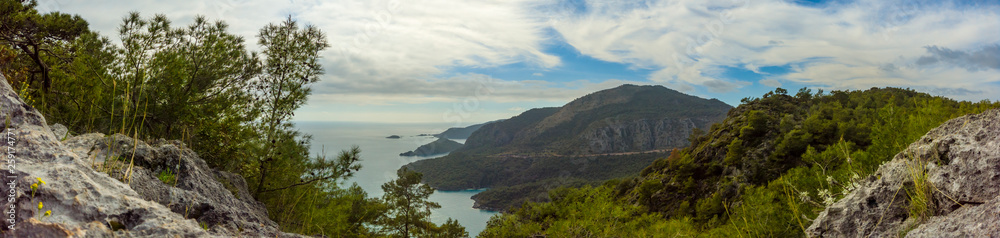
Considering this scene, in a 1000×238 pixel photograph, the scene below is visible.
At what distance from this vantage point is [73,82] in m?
6.75

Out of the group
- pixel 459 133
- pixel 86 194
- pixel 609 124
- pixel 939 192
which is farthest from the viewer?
pixel 459 133

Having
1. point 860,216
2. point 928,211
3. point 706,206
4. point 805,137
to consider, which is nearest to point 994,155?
point 928,211

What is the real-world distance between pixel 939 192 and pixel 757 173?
2417 cm

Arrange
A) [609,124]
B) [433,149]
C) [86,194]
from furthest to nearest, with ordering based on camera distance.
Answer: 1. [433,149]
2. [609,124]
3. [86,194]

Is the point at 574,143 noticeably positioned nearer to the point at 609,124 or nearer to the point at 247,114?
the point at 609,124

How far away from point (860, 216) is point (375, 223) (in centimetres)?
2470

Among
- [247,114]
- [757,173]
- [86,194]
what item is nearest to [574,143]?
[757,173]

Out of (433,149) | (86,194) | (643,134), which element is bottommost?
(433,149)

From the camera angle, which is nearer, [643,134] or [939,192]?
[939,192]

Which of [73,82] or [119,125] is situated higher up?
[73,82]

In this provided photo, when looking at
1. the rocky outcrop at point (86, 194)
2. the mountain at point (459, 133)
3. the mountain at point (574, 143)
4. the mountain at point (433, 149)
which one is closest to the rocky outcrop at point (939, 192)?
the rocky outcrop at point (86, 194)

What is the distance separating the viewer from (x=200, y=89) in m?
8.47

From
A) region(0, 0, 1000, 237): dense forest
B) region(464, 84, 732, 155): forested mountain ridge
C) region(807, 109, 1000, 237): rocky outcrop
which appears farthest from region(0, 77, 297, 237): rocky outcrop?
region(464, 84, 732, 155): forested mountain ridge

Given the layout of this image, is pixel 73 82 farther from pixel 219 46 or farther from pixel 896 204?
pixel 896 204
